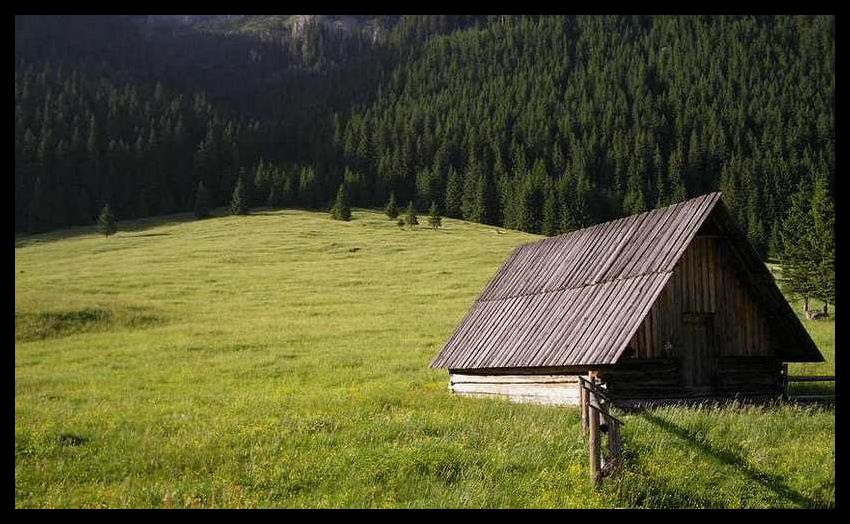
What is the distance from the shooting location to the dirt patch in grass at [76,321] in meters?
35.3

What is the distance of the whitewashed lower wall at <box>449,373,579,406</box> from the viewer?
1827 cm

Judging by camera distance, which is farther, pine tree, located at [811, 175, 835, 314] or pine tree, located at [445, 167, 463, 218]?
pine tree, located at [445, 167, 463, 218]

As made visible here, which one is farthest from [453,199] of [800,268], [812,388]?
[812,388]

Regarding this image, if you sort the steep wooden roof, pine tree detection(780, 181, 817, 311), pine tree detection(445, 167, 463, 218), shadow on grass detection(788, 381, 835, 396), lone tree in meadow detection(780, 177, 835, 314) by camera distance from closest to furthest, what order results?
the steep wooden roof, shadow on grass detection(788, 381, 835, 396), lone tree in meadow detection(780, 177, 835, 314), pine tree detection(780, 181, 817, 311), pine tree detection(445, 167, 463, 218)

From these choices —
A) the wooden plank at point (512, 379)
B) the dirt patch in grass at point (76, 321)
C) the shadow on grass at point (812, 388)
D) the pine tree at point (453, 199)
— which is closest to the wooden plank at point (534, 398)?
the wooden plank at point (512, 379)

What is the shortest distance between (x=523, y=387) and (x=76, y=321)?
2842 cm

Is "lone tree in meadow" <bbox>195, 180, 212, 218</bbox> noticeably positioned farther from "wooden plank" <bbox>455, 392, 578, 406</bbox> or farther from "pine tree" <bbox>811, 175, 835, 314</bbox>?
"wooden plank" <bbox>455, 392, 578, 406</bbox>

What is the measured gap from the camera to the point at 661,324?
18.2 meters

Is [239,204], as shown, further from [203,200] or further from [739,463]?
[739,463]

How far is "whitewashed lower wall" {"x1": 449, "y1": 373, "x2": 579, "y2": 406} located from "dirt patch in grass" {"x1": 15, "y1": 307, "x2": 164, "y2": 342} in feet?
75.5

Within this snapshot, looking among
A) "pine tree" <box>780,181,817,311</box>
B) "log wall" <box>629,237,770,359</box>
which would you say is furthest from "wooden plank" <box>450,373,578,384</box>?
"pine tree" <box>780,181,817,311</box>

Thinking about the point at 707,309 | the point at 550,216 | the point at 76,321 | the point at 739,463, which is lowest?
the point at 76,321

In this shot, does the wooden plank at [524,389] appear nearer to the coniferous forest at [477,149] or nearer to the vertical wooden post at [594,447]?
the vertical wooden post at [594,447]

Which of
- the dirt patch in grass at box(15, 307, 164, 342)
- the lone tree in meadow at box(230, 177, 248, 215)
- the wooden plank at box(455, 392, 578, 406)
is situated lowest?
the dirt patch in grass at box(15, 307, 164, 342)
